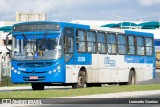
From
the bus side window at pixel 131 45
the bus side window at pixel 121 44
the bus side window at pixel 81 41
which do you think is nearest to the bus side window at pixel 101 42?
the bus side window at pixel 81 41

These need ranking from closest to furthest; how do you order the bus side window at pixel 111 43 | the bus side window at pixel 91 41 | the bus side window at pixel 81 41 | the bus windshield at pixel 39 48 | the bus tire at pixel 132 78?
1. the bus windshield at pixel 39 48
2. the bus side window at pixel 81 41
3. the bus side window at pixel 91 41
4. the bus side window at pixel 111 43
5. the bus tire at pixel 132 78

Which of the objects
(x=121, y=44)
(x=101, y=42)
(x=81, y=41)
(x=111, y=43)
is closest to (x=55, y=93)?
(x=81, y=41)

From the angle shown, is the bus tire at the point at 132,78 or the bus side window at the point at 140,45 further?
the bus side window at the point at 140,45

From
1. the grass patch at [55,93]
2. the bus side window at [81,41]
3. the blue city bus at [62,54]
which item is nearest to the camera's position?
the grass patch at [55,93]

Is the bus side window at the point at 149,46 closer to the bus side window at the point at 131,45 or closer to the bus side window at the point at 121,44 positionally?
the bus side window at the point at 131,45

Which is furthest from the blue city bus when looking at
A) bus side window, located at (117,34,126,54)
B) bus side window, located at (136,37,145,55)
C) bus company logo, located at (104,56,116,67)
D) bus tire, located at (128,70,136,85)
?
bus side window, located at (136,37,145,55)

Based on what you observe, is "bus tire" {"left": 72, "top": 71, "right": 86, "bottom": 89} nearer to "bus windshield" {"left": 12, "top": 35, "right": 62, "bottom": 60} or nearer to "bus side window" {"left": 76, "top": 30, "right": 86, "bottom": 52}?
"bus side window" {"left": 76, "top": 30, "right": 86, "bottom": 52}

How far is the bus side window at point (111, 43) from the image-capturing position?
3203cm

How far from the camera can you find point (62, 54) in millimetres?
27219

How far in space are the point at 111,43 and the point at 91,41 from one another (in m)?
2.57

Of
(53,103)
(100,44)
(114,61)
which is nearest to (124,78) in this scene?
(114,61)

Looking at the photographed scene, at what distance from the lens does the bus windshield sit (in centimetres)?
2697

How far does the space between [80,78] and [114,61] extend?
14.7 feet

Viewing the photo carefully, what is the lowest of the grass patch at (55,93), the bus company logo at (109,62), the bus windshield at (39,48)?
the grass patch at (55,93)
